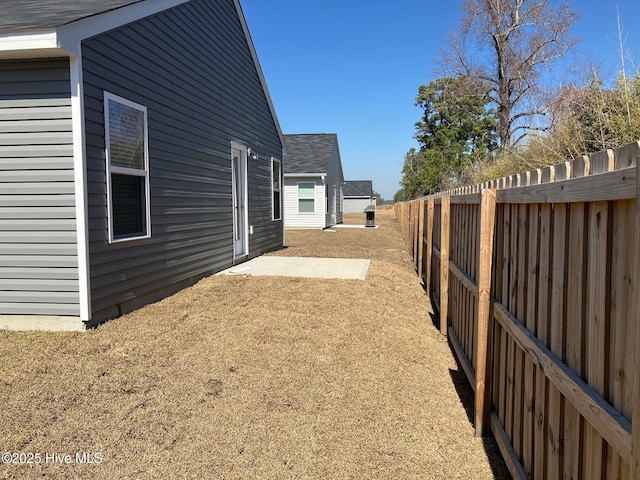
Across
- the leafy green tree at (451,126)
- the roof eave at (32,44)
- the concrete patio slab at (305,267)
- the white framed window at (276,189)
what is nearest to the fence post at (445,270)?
the concrete patio slab at (305,267)

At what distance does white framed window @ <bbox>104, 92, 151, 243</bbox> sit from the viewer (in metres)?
5.12

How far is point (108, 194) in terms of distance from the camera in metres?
5.04

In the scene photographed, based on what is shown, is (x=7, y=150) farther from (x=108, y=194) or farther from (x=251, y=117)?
(x=251, y=117)

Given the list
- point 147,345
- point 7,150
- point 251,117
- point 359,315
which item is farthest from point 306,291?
point 251,117

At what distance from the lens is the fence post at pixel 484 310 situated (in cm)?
314

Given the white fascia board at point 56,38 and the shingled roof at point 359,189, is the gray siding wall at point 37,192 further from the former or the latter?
the shingled roof at point 359,189

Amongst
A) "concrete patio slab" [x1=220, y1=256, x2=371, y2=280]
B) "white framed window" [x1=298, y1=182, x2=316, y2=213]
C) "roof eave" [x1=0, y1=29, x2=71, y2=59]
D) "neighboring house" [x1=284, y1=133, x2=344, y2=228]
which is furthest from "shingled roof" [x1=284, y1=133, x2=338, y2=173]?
"roof eave" [x1=0, y1=29, x2=71, y2=59]

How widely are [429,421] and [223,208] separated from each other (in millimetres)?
6530

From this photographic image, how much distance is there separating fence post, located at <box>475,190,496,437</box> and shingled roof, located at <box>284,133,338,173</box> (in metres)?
20.0

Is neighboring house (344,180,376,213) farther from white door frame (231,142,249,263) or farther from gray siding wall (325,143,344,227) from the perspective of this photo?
white door frame (231,142,249,263)

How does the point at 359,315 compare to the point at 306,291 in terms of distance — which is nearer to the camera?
the point at 359,315

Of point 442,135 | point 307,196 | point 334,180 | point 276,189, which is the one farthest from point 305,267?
point 442,135

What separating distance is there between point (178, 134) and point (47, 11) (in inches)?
91.4

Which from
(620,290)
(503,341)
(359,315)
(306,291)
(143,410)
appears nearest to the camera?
(620,290)
